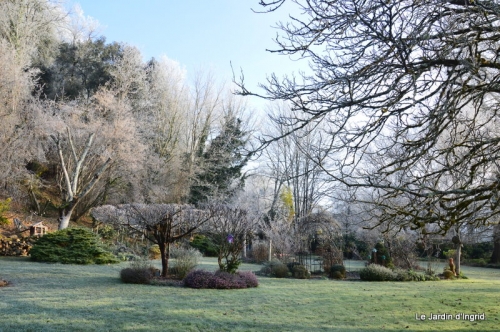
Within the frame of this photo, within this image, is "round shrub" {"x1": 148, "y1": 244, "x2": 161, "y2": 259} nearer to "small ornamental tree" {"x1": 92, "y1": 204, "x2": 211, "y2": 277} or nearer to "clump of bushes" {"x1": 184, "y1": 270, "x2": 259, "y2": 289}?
"small ornamental tree" {"x1": 92, "y1": 204, "x2": 211, "y2": 277}

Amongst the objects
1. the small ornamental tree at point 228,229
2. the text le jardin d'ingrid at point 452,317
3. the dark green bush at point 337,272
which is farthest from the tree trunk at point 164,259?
the text le jardin d'ingrid at point 452,317

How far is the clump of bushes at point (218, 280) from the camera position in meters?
11.7

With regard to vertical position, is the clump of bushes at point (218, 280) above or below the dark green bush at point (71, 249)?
below

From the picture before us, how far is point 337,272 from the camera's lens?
55.2 feet

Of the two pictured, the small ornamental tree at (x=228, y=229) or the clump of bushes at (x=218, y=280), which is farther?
the small ornamental tree at (x=228, y=229)

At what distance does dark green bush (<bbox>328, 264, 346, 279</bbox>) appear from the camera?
1677cm

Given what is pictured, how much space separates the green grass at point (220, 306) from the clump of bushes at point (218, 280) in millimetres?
476

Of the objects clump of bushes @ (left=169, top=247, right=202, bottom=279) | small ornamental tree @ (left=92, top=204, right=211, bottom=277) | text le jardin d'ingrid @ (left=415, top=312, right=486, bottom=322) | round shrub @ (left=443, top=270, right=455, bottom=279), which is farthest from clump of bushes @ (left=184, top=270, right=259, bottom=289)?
round shrub @ (left=443, top=270, right=455, bottom=279)

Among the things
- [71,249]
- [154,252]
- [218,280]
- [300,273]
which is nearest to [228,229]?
[218,280]

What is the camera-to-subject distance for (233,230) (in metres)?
14.0

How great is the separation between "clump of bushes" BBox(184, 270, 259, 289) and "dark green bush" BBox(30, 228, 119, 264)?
6.88 m

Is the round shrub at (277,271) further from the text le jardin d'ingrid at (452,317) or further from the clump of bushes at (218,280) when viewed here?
the text le jardin d'ingrid at (452,317)

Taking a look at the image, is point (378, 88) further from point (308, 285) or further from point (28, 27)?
point (28, 27)

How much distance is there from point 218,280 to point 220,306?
10.1 feet
